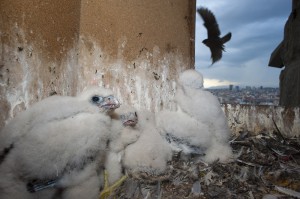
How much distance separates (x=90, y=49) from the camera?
2.46 metres

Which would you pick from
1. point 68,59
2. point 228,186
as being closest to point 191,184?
point 228,186

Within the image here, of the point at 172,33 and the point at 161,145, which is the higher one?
the point at 172,33

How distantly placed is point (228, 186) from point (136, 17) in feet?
5.78

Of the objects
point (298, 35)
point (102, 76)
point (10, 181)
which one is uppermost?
point (298, 35)

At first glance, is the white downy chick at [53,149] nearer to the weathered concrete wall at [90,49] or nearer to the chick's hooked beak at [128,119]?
the chick's hooked beak at [128,119]

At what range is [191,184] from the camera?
7.27 feet

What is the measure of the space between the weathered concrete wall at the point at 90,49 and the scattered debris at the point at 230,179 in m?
0.80

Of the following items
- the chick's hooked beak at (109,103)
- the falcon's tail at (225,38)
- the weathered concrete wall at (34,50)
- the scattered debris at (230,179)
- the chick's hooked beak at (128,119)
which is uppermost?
the falcon's tail at (225,38)

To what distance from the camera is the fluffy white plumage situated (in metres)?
2.53

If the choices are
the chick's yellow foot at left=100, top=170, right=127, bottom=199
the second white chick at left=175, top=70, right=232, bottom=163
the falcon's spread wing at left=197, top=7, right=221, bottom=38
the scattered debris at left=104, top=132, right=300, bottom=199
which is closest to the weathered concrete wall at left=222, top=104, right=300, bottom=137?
the scattered debris at left=104, top=132, right=300, bottom=199

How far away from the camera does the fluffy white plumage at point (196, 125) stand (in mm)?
2533

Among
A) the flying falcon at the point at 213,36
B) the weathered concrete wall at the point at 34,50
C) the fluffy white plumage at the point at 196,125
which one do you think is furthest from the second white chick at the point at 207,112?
the flying falcon at the point at 213,36

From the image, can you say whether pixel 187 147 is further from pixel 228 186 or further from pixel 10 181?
pixel 10 181

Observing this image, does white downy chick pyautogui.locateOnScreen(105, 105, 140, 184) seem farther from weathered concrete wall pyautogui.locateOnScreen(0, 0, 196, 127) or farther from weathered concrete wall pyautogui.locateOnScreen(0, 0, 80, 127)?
weathered concrete wall pyautogui.locateOnScreen(0, 0, 80, 127)
